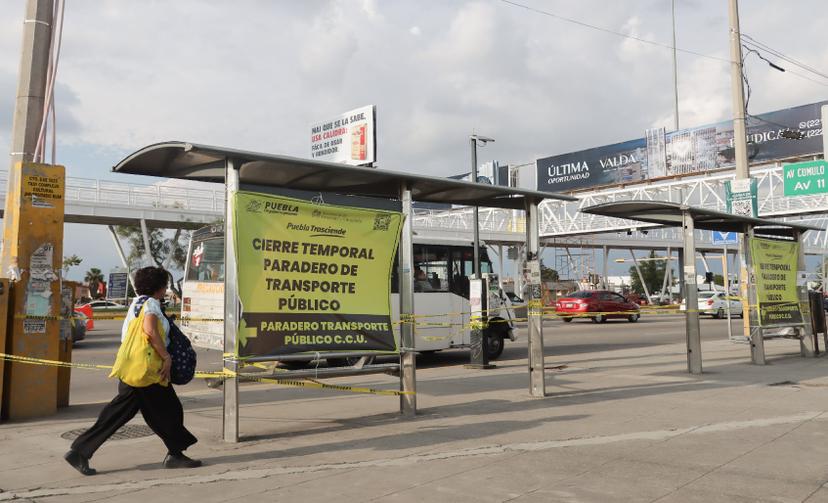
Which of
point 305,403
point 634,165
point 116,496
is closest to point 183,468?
point 116,496

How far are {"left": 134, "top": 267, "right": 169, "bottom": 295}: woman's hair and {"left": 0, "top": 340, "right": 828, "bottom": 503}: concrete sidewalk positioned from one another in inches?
59.4

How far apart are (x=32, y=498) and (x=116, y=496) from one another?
0.60 meters

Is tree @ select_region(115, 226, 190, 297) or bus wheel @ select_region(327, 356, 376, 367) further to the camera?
tree @ select_region(115, 226, 190, 297)

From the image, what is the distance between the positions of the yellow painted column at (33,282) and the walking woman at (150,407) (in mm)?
3068

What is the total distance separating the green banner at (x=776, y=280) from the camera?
14219 millimetres

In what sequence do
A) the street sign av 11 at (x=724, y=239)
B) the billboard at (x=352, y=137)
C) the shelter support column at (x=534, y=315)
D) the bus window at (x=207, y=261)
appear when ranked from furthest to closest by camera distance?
the billboard at (x=352, y=137) → the street sign av 11 at (x=724, y=239) → the bus window at (x=207, y=261) → the shelter support column at (x=534, y=315)

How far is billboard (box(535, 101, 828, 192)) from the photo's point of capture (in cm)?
4531

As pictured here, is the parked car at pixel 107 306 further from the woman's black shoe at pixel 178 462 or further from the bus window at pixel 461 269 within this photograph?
the woman's black shoe at pixel 178 462

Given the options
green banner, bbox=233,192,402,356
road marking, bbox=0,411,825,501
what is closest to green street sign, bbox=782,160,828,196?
road marking, bbox=0,411,825,501

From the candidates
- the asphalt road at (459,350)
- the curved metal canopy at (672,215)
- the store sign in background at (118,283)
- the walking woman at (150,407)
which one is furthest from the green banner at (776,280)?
the store sign in background at (118,283)

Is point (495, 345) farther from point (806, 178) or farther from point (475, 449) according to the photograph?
point (806, 178)

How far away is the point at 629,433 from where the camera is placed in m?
7.19

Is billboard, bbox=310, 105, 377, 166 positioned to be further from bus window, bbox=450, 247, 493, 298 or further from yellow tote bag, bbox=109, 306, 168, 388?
yellow tote bag, bbox=109, 306, 168, 388

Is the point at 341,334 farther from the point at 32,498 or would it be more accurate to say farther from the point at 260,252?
the point at 32,498
